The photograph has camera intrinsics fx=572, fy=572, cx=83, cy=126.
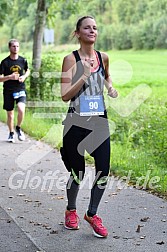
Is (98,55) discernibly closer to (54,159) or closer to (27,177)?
(27,177)

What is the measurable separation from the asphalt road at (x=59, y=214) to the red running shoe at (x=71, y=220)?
0.19ft

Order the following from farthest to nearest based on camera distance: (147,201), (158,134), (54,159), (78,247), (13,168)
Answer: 1. (158,134)
2. (54,159)
3. (13,168)
4. (147,201)
5. (78,247)

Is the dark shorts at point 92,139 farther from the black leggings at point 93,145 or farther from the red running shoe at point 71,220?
the red running shoe at point 71,220

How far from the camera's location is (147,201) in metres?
6.84

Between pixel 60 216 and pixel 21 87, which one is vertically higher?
pixel 21 87

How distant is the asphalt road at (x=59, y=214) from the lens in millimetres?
5254

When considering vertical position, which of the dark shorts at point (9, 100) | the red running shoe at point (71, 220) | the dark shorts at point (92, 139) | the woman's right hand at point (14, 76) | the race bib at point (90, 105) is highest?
the race bib at point (90, 105)

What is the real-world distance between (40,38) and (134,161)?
8869 mm

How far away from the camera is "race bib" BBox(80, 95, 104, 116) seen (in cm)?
544

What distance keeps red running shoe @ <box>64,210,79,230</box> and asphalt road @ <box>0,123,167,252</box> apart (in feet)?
0.19

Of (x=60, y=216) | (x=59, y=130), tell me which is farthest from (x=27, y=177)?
(x=59, y=130)

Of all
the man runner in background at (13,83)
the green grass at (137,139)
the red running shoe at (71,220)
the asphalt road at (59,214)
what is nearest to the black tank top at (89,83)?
the red running shoe at (71,220)

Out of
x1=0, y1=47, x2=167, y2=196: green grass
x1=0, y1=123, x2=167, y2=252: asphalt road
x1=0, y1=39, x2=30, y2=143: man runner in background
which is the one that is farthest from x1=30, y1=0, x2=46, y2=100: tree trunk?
x1=0, y1=123, x2=167, y2=252: asphalt road

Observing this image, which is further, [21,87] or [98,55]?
[21,87]
